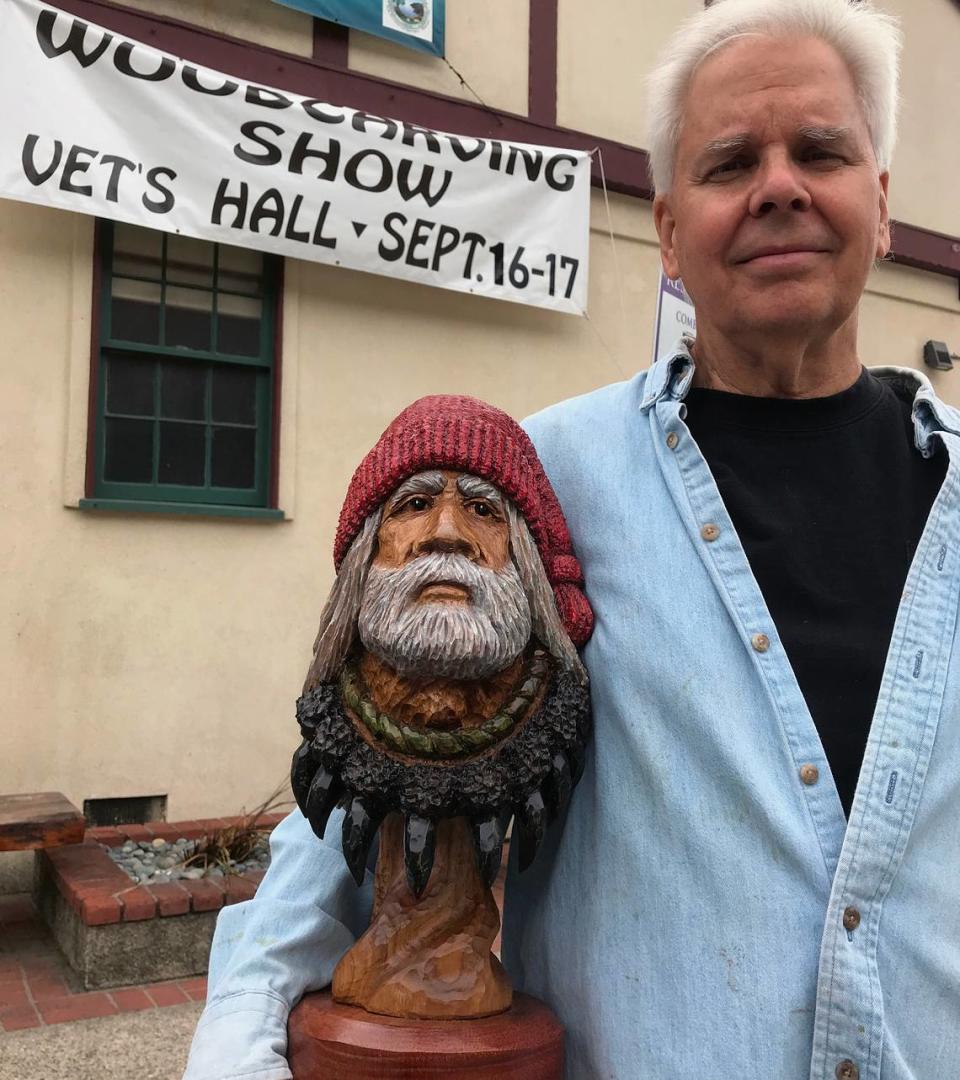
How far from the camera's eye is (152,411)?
5320mm

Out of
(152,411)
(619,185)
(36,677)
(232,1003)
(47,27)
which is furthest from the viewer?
(619,185)

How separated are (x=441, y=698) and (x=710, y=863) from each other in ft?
1.26

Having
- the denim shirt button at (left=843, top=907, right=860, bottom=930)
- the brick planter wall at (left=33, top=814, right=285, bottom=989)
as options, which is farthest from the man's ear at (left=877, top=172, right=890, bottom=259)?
the brick planter wall at (left=33, top=814, right=285, bottom=989)

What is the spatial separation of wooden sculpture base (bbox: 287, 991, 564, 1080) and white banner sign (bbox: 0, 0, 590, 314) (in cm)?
416

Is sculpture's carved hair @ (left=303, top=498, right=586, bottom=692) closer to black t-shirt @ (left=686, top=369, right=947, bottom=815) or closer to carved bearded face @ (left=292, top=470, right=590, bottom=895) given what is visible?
carved bearded face @ (left=292, top=470, right=590, bottom=895)

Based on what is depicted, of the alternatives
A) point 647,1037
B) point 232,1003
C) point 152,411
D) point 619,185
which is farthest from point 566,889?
point 619,185

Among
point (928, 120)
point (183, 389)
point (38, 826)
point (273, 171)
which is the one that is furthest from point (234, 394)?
point (928, 120)

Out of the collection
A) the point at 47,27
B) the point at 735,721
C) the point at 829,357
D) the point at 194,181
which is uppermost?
the point at 47,27

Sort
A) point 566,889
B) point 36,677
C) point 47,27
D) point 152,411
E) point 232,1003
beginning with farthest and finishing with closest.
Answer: point 152,411, point 36,677, point 47,27, point 566,889, point 232,1003

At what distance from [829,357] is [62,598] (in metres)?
4.22

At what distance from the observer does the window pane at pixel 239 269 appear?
17.8ft

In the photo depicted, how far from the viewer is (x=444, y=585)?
4.19ft

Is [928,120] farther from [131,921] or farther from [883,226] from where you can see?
[131,921]

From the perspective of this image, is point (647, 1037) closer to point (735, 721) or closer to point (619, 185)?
point (735, 721)
